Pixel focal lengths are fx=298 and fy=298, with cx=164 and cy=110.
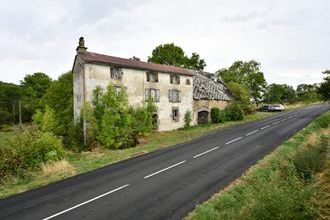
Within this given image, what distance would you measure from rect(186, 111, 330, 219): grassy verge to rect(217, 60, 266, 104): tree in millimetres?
51129

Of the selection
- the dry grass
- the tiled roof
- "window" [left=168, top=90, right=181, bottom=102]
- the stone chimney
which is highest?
the stone chimney

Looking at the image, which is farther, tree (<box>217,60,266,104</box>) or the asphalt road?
tree (<box>217,60,266,104</box>)

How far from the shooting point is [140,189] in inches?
471

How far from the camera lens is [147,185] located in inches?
492

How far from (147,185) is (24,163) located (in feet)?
30.5

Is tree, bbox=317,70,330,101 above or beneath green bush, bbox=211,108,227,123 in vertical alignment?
above

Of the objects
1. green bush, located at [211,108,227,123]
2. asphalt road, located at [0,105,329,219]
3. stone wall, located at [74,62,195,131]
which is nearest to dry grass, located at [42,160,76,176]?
asphalt road, located at [0,105,329,219]

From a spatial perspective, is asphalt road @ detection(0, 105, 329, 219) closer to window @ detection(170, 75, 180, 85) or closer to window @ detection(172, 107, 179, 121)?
window @ detection(172, 107, 179, 121)

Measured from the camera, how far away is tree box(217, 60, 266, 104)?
213 feet

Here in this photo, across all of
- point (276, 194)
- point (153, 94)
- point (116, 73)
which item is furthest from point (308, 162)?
point (153, 94)

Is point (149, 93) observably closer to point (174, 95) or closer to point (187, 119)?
point (174, 95)

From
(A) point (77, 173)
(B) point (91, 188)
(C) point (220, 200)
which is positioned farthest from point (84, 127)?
(C) point (220, 200)

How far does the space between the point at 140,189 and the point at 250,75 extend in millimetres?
58199

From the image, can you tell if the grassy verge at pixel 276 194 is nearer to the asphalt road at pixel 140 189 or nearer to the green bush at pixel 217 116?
the asphalt road at pixel 140 189
